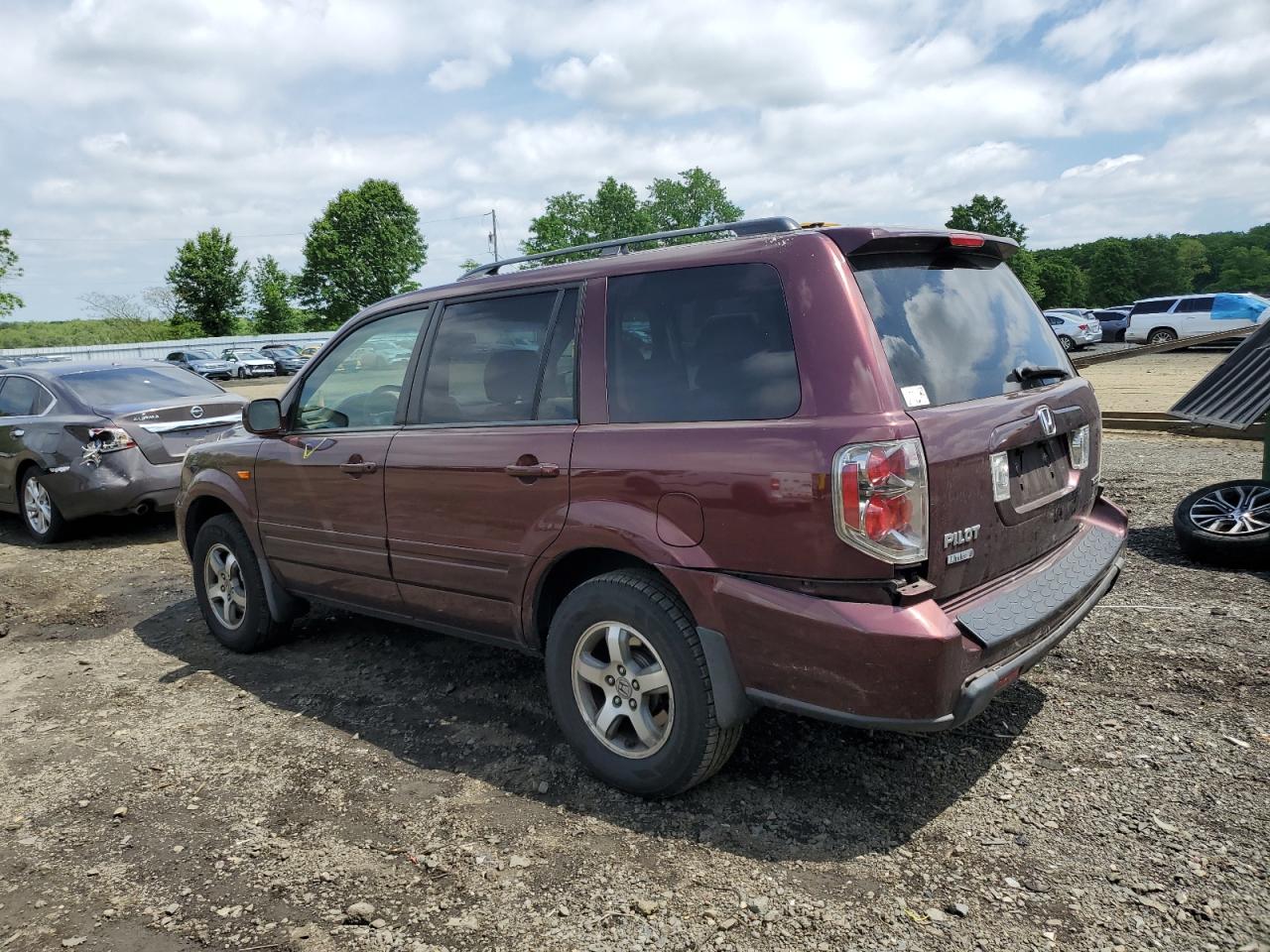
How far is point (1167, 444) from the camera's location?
1002 centimetres

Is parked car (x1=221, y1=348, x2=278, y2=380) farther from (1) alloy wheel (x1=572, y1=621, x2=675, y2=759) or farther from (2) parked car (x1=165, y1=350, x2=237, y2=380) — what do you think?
(1) alloy wheel (x1=572, y1=621, x2=675, y2=759)

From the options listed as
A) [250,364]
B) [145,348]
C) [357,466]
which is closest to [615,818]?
[357,466]

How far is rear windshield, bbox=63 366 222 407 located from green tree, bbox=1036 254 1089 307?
84.0 metres

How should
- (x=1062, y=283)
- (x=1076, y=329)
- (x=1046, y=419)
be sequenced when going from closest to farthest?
1. (x=1046, y=419)
2. (x=1076, y=329)
3. (x=1062, y=283)

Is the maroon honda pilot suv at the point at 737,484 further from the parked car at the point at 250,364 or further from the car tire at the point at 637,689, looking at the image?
the parked car at the point at 250,364

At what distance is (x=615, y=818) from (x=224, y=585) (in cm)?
307

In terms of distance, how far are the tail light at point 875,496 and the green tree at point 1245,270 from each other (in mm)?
104025

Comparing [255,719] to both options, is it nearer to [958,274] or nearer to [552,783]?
[552,783]

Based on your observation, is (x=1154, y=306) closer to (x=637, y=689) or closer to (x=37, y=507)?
(x=37, y=507)

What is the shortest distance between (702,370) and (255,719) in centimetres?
265

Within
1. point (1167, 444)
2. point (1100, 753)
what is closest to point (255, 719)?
point (1100, 753)

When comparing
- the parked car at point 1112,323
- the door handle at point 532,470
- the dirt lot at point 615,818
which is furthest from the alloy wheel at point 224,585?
the parked car at point 1112,323

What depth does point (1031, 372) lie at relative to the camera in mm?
3377

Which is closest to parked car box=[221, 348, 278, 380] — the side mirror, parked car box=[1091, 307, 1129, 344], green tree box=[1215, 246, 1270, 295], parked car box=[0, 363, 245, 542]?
parked car box=[1091, 307, 1129, 344]
